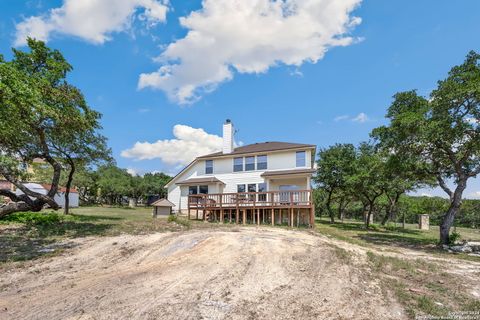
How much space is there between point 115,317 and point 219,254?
11.5 feet

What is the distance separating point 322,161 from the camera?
23.5 m

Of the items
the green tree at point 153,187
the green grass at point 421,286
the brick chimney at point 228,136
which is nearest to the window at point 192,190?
the brick chimney at point 228,136

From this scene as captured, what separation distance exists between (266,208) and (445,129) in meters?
9.64

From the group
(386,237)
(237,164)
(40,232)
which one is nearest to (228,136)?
(237,164)

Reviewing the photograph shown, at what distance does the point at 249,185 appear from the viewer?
72.2ft

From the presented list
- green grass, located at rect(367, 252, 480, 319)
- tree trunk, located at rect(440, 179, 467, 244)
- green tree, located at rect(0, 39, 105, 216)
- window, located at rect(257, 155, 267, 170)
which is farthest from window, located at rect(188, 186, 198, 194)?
green grass, located at rect(367, 252, 480, 319)

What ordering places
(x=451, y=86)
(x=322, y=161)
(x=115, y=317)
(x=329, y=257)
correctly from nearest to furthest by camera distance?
(x=115, y=317), (x=329, y=257), (x=451, y=86), (x=322, y=161)

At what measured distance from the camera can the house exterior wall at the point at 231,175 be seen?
21.1m

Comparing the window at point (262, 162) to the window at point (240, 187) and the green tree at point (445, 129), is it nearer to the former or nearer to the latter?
the window at point (240, 187)

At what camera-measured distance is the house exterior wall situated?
2108 cm

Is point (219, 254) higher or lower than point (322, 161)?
lower

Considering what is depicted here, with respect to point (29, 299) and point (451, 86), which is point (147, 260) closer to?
point (29, 299)

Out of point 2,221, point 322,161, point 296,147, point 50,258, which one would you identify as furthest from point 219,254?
point 322,161

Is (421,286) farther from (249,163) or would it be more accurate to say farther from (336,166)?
(336,166)
